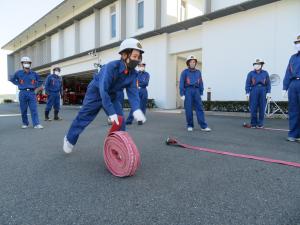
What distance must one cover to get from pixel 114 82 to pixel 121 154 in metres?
1.04

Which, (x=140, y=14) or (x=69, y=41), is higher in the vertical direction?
(x=140, y=14)

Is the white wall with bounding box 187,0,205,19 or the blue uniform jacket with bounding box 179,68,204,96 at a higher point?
the white wall with bounding box 187,0,205,19

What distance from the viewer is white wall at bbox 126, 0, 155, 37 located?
16.6 metres

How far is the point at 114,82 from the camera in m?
3.48

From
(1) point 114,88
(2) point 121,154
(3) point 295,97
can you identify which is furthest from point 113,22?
(2) point 121,154

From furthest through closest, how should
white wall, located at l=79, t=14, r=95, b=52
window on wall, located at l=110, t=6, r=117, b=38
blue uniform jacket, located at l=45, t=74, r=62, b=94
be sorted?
1. white wall, located at l=79, t=14, r=95, b=52
2. window on wall, located at l=110, t=6, r=117, b=38
3. blue uniform jacket, located at l=45, t=74, r=62, b=94

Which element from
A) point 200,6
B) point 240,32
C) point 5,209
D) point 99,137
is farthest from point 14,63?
point 5,209

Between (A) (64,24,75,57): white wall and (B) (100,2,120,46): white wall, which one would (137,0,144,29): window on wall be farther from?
(A) (64,24,75,57): white wall

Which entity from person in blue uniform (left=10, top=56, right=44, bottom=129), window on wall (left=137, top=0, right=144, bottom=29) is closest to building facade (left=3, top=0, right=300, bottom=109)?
window on wall (left=137, top=0, right=144, bottom=29)

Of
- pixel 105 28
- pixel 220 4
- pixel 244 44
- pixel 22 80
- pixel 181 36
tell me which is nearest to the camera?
pixel 22 80

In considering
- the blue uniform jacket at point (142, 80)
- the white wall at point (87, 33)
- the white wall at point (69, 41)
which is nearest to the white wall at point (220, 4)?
the blue uniform jacket at point (142, 80)

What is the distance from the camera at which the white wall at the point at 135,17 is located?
16.6 metres

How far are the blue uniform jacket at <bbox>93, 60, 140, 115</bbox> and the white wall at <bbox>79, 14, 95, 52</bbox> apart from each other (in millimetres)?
20510

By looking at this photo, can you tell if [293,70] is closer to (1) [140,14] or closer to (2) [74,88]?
(1) [140,14]
